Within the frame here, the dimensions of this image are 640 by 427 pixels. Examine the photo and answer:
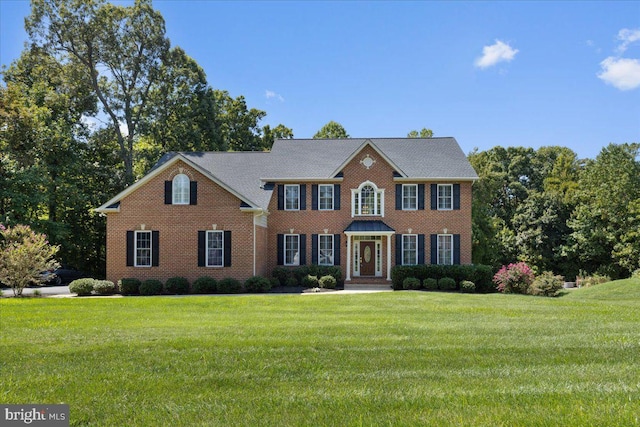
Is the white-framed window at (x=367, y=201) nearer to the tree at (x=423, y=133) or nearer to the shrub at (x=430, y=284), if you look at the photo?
the shrub at (x=430, y=284)

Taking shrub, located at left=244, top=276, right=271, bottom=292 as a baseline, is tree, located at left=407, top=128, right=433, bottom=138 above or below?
above

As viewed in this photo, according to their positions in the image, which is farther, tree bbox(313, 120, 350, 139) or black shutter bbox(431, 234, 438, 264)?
tree bbox(313, 120, 350, 139)

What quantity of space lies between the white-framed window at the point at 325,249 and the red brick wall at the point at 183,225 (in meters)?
4.57

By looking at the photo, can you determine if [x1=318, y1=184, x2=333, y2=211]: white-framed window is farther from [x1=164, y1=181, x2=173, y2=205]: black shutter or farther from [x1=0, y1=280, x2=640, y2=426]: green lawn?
[x1=0, y1=280, x2=640, y2=426]: green lawn

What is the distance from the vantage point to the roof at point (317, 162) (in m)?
25.4

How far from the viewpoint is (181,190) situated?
2258 centimetres

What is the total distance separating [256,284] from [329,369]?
15.3 metres

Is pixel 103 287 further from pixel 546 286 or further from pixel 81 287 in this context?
pixel 546 286

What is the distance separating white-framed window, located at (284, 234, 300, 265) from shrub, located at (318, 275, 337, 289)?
281cm

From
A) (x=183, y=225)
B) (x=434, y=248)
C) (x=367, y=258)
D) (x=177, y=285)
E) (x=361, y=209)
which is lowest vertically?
(x=177, y=285)

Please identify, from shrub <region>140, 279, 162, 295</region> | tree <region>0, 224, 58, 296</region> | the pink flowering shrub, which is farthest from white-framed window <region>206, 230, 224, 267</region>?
the pink flowering shrub

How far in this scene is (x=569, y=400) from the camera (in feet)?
16.4

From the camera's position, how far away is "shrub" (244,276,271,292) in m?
21.4

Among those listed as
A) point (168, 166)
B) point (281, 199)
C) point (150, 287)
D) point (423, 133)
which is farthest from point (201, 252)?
point (423, 133)
